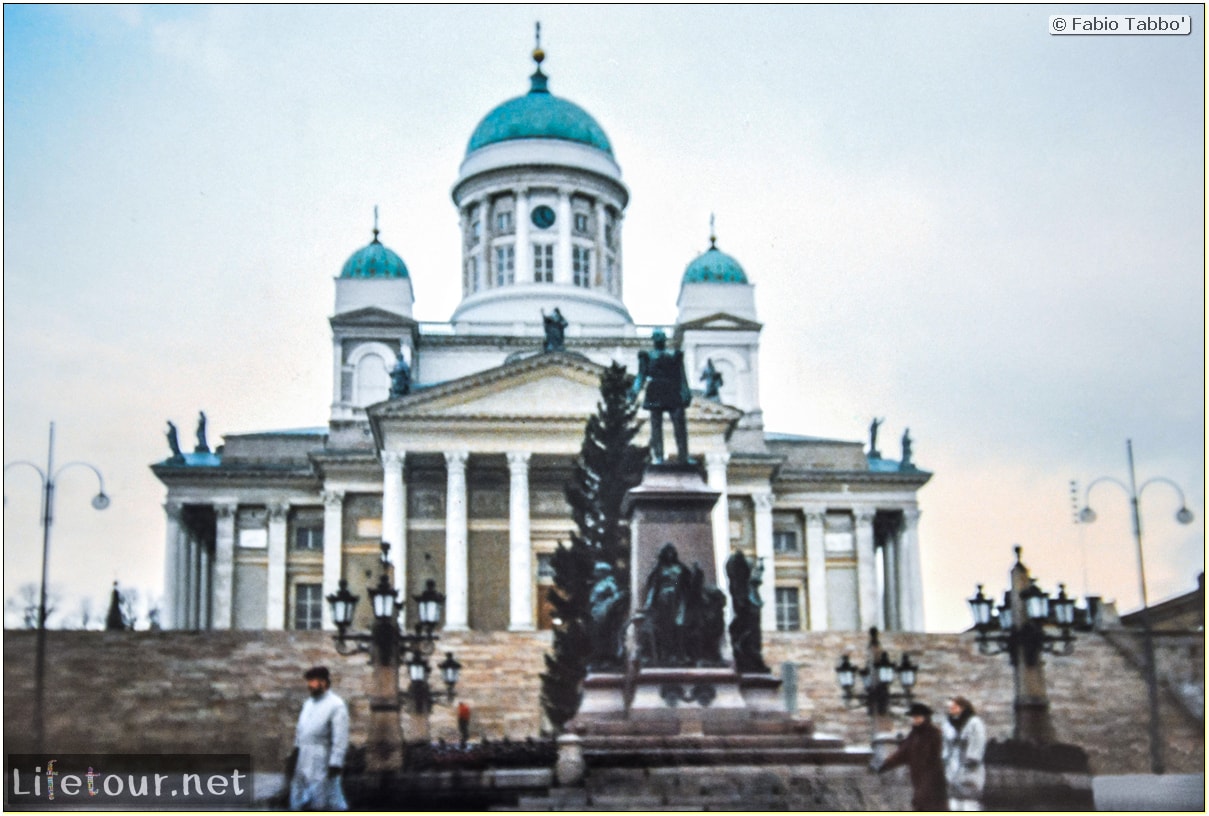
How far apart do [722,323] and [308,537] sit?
19360 mm

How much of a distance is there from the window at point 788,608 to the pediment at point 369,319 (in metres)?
18.0

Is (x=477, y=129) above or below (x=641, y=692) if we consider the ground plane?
above

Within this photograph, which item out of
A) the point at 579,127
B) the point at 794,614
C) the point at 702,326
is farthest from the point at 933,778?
the point at 579,127

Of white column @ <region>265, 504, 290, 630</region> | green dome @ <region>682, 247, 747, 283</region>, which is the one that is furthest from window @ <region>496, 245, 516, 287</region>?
white column @ <region>265, 504, 290, 630</region>

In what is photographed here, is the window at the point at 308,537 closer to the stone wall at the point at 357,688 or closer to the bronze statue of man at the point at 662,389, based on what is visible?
the stone wall at the point at 357,688

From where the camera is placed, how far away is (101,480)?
2988 centimetres

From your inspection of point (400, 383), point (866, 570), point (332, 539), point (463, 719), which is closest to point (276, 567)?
point (332, 539)

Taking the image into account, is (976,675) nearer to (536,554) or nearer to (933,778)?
(536,554)

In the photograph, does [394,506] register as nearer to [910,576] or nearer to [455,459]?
[455,459]

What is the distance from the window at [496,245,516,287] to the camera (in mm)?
74875

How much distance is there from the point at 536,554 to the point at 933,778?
4692cm

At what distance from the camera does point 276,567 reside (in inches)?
2445

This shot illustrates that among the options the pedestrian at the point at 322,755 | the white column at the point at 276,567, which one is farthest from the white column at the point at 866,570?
the pedestrian at the point at 322,755

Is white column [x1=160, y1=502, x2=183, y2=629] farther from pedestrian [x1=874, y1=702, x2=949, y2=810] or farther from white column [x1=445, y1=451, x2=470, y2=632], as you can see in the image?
pedestrian [x1=874, y1=702, x2=949, y2=810]
